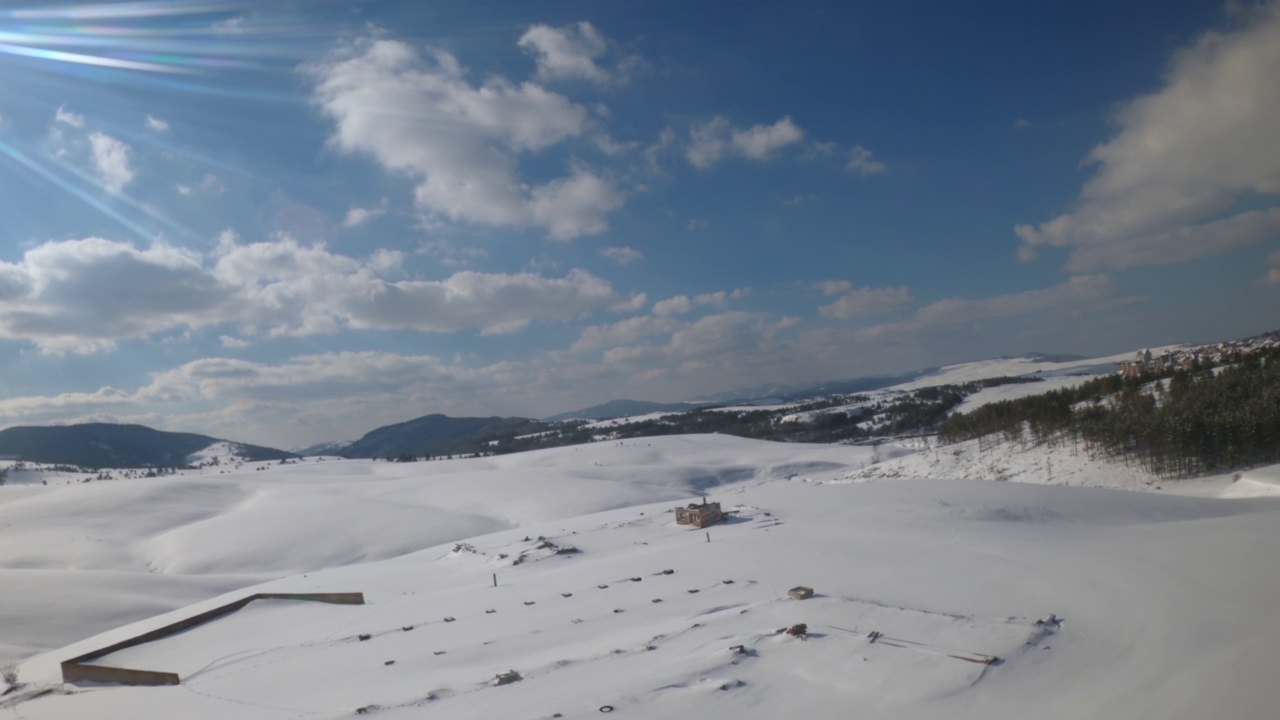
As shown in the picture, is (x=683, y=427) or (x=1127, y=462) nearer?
(x=1127, y=462)

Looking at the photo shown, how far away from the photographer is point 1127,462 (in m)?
44.8

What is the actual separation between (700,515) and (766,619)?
57.5 ft

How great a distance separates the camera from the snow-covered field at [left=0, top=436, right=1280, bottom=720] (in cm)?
1093

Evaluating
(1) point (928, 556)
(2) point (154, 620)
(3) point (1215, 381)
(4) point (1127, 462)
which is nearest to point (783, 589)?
(1) point (928, 556)

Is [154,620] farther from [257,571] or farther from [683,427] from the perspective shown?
[683,427]

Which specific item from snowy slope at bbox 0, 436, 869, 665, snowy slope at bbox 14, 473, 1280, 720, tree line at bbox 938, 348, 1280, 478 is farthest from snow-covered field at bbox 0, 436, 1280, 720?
tree line at bbox 938, 348, 1280, 478

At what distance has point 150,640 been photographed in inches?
920

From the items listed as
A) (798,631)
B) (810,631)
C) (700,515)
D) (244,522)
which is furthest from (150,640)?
(244,522)

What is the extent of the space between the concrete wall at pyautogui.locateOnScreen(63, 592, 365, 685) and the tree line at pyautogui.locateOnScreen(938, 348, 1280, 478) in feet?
161

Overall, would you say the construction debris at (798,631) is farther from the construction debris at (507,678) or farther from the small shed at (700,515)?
the small shed at (700,515)

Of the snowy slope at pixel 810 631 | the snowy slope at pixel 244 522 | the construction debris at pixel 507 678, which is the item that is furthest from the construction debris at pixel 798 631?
the snowy slope at pixel 244 522

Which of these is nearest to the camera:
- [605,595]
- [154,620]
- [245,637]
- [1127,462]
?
[605,595]

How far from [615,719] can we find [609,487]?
56812 millimetres

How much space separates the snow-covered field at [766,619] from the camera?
10930 mm
